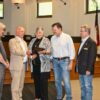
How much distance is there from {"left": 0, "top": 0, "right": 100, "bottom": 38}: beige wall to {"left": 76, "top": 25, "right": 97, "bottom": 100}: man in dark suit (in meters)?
5.18

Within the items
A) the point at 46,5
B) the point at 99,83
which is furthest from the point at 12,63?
the point at 46,5

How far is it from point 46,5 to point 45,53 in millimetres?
6303

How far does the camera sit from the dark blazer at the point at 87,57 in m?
4.86

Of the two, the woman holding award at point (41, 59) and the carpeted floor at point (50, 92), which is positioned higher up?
the woman holding award at point (41, 59)

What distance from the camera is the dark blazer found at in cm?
486

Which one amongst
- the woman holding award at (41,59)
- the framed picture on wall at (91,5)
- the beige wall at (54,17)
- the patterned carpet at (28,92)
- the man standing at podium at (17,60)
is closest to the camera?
the man standing at podium at (17,60)

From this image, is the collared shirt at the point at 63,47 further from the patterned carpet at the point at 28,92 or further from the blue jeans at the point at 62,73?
the patterned carpet at the point at 28,92

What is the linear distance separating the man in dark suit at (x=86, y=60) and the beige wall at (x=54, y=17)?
5177 millimetres

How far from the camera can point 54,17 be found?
11062 mm

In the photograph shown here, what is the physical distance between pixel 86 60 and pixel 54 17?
6.29 metres

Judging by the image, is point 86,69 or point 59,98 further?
point 59,98

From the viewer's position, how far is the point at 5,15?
39.7 feet

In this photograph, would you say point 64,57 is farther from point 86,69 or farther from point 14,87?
point 14,87

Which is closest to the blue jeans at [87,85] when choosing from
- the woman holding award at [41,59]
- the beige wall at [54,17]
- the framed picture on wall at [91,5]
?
the woman holding award at [41,59]
